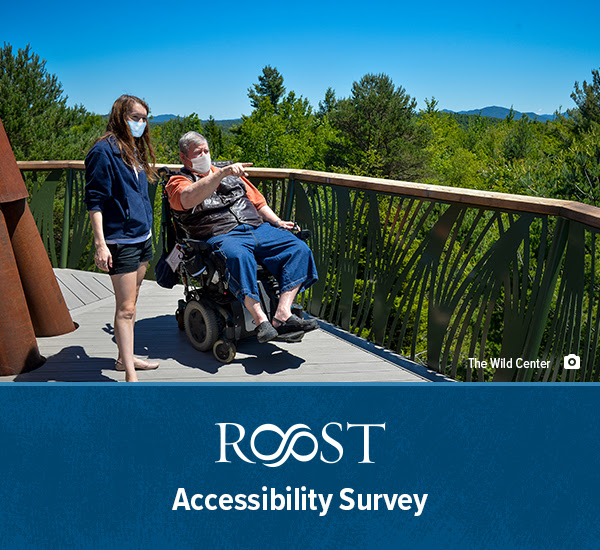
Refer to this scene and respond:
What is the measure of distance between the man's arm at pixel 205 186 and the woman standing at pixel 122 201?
25cm

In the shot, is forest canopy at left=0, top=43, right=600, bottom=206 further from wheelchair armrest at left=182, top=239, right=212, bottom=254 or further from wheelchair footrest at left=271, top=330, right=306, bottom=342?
wheelchair footrest at left=271, top=330, right=306, bottom=342

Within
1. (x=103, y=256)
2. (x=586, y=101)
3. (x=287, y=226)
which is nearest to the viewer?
(x=103, y=256)

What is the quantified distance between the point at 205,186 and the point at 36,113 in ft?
79.8

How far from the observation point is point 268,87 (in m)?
73.3

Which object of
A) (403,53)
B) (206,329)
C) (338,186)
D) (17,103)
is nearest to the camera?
(206,329)

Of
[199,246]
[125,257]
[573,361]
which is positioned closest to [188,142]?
[199,246]

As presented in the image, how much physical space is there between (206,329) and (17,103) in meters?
23.1

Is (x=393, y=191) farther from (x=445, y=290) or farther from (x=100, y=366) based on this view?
(x=100, y=366)

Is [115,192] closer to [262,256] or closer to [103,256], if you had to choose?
[103,256]

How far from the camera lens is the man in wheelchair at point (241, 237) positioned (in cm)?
303

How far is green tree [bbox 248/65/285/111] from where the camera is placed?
7262cm
